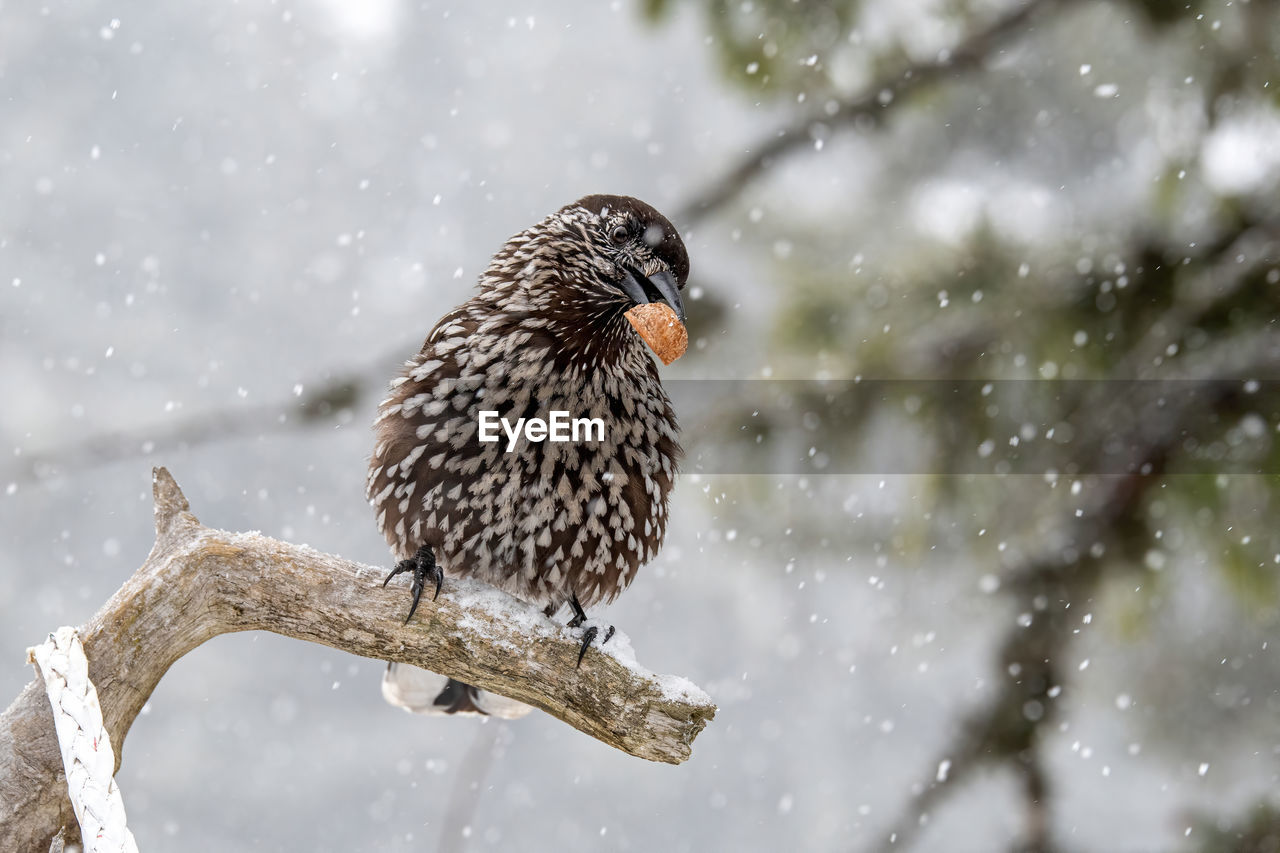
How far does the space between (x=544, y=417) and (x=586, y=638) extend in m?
0.44

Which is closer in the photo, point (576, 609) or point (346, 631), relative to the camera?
point (346, 631)

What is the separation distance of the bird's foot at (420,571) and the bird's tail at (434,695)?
475 millimetres

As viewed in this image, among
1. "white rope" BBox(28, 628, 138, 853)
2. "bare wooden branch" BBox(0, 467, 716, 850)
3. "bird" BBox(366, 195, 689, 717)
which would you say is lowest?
"white rope" BBox(28, 628, 138, 853)

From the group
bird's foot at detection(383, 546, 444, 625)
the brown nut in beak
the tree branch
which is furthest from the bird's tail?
the tree branch

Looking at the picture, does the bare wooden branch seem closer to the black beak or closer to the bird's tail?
the bird's tail

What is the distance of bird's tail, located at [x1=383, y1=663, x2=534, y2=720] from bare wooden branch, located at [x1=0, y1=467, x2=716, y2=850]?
1.35ft

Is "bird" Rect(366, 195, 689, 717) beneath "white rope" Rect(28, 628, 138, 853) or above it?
above

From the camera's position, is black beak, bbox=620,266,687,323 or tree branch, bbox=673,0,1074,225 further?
tree branch, bbox=673,0,1074,225

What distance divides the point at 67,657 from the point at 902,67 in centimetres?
291

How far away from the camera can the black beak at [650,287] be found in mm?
1865

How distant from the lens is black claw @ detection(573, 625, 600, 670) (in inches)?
72.4

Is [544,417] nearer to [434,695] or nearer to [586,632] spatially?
[586,632]

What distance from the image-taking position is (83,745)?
4.78 ft

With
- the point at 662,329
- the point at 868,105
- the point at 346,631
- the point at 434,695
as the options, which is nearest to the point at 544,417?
the point at 662,329
